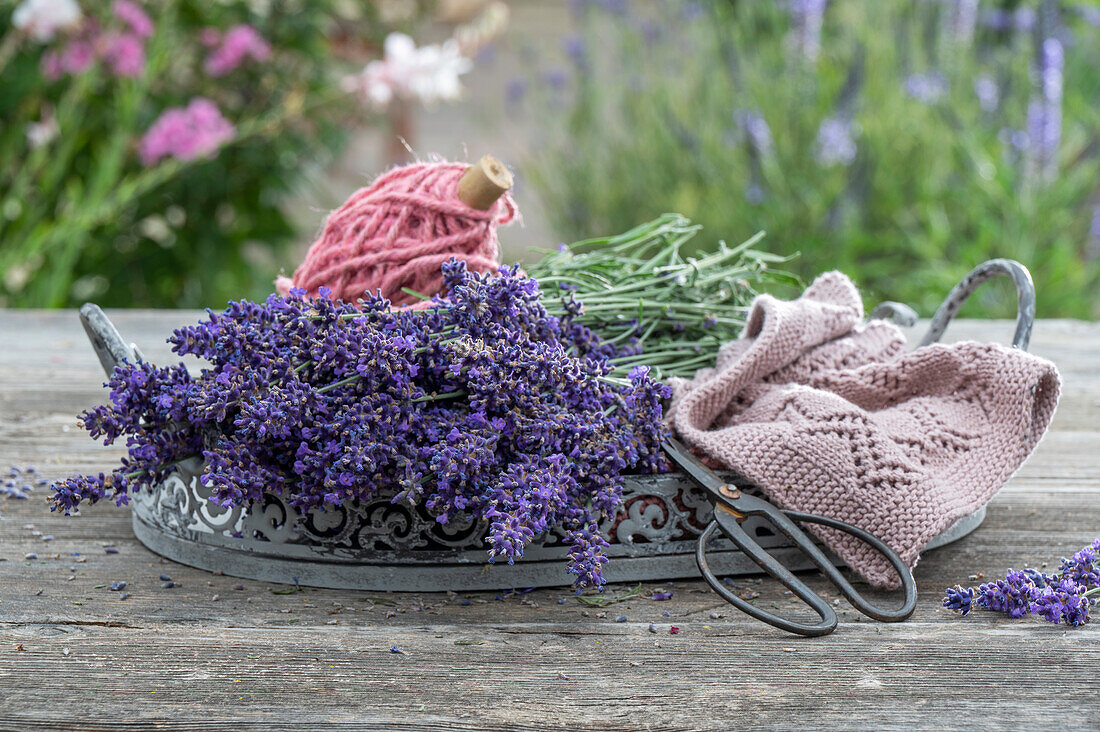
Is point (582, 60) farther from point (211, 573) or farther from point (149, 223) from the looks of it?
point (211, 573)

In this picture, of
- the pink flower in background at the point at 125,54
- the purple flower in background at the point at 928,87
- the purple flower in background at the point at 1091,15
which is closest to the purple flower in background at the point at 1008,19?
the purple flower in background at the point at 1091,15

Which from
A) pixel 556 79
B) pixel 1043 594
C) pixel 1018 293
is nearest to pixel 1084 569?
pixel 1043 594

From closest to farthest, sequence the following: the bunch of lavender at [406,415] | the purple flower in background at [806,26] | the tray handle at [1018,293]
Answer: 1. the bunch of lavender at [406,415]
2. the tray handle at [1018,293]
3. the purple flower in background at [806,26]

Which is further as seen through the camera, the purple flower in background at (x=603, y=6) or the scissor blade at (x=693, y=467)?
the purple flower in background at (x=603, y=6)

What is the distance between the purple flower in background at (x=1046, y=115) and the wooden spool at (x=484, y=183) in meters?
2.13

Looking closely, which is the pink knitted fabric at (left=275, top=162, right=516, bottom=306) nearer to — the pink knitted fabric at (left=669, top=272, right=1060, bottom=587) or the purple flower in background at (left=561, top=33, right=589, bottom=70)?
the pink knitted fabric at (left=669, top=272, right=1060, bottom=587)

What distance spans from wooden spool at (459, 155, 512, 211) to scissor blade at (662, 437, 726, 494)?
0.32 metres

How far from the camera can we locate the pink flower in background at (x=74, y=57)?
91.9 inches

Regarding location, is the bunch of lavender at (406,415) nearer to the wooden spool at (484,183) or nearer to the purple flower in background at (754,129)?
the wooden spool at (484,183)

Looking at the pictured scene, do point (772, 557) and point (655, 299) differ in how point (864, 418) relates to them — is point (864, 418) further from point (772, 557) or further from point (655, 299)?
point (655, 299)

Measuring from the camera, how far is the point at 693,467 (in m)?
0.81

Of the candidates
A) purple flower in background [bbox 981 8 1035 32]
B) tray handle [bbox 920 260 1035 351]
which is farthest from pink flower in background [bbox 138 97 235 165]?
purple flower in background [bbox 981 8 1035 32]

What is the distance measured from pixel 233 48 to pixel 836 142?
174 cm

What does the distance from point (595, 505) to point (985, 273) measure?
0.53 meters
